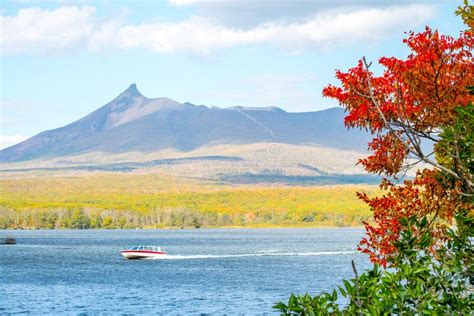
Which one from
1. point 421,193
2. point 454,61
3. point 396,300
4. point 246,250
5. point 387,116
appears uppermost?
point 454,61

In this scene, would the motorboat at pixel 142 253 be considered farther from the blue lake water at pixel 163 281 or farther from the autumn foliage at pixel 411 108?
the autumn foliage at pixel 411 108

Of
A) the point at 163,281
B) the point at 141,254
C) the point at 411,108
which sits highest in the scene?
the point at 411,108

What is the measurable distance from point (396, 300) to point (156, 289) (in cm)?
7234

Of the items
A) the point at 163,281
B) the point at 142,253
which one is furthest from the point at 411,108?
the point at 142,253

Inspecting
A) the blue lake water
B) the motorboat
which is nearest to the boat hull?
the motorboat

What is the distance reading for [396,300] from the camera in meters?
11.2

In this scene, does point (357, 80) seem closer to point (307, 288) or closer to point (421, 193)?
point (421, 193)

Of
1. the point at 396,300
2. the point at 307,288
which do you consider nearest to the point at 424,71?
the point at 396,300

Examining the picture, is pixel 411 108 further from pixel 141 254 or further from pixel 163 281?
pixel 141 254

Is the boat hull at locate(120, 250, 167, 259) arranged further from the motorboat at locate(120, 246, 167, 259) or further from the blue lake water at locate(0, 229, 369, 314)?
the blue lake water at locate(0, 229, 369, 314)

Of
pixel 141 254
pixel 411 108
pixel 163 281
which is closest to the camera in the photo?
pixel 411 108

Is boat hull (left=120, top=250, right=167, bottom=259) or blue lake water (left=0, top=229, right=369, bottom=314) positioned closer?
blue lake water (left=0, top=229, right=369, bottom=314)

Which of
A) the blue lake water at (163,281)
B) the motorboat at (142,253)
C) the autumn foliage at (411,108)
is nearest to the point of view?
the autumn foliage at (411,108)

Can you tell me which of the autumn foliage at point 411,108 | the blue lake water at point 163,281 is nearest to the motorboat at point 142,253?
the blue lake water at point 163,281
